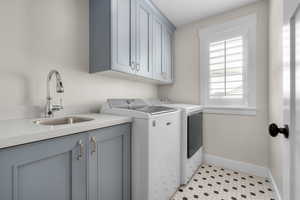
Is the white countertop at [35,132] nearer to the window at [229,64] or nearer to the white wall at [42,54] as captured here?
the white wall at [42,54]

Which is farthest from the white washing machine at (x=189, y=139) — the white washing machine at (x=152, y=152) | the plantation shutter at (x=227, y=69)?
the plantation shutter at (x=227, y=69)

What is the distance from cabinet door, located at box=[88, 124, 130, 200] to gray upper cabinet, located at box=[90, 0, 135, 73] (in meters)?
0.67

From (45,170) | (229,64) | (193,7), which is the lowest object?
(45,170)

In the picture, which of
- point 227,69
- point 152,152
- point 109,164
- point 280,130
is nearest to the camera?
point 280,130

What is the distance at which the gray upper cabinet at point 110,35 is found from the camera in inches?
54.2

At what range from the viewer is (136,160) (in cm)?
123

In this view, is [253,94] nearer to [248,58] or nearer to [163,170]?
[248,58]

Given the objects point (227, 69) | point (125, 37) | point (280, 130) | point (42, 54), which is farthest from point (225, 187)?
point (42, 54)

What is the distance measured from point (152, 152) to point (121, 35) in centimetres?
120

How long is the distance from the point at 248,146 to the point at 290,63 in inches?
70.4

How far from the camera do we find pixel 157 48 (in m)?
2.10

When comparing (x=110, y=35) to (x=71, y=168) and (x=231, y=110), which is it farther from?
(x=231, y=110)

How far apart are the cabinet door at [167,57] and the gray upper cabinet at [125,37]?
24 centimetres

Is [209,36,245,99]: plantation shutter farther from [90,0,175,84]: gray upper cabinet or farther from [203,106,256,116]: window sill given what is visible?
[90,0,175,84]: gray upper cabinet
